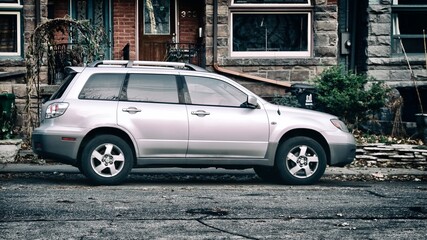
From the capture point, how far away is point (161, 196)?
404 inches

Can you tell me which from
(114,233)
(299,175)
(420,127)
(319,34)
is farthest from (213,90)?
(319,34)

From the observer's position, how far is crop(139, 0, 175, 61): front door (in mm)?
20547

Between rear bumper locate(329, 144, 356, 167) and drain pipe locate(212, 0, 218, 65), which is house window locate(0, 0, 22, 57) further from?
rear bumper locate(329, 144, 356, 167)

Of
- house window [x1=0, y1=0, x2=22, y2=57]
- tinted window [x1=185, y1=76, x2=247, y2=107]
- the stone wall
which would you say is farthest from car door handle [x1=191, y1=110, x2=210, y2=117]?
house window [x1=0, y1=0, x2=22, y2=57]

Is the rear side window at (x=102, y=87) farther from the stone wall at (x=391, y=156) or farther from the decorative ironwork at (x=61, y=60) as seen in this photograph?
the decorative ironwork at (x=61, y=60)

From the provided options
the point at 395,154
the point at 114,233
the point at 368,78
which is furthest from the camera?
the point at 368,78

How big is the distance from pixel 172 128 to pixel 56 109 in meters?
1.60

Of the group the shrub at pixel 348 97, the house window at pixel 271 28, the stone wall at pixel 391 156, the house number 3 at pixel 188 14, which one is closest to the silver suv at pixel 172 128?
the stone wall at pixel 391 156

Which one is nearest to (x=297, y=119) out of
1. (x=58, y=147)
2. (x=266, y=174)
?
(x=266, y=174)

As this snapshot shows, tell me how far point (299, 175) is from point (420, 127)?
18.4ft

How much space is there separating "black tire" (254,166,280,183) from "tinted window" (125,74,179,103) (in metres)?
1.74

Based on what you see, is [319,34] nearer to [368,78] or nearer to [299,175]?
[368,78]

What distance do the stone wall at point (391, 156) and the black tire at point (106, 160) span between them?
5165 mm

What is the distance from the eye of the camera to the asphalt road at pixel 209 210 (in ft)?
25.7
